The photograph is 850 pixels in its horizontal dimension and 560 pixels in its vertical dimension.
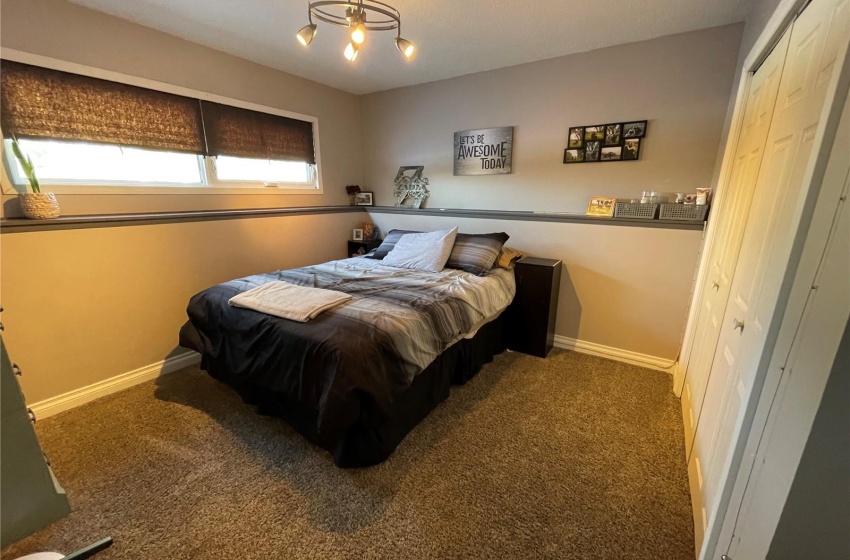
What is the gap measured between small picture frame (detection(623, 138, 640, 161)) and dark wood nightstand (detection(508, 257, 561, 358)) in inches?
35.3

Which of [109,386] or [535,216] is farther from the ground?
[535,216]

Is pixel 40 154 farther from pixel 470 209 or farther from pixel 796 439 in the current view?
pixel 796 439

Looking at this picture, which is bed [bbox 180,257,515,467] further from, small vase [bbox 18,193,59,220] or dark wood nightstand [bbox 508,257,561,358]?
small vase [bbox 18,193,59,220]

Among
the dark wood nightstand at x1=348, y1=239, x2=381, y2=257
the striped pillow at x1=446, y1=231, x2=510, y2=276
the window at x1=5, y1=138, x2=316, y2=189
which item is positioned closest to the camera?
the window at x1=5, y1=138, x2=316, y2=189

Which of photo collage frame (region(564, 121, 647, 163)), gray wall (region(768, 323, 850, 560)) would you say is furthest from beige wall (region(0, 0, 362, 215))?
gray wall (region(768, 323, 850, 560))

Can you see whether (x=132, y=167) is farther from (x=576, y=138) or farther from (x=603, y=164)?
(x=603, y=164)

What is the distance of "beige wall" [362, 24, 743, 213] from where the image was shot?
226 centimetres

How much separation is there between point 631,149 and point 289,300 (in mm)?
2544

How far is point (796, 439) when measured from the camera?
771mm

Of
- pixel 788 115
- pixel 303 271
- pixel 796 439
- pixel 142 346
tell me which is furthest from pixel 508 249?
pixel 142 346

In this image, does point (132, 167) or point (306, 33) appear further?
point (132, 167)

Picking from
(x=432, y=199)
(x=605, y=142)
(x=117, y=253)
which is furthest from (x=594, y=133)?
(x=117, y=253)

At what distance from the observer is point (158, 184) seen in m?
2.42

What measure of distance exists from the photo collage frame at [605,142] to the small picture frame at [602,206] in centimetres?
28
